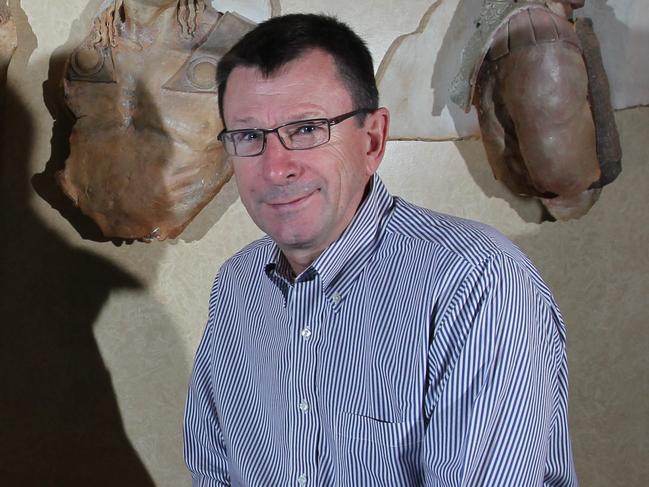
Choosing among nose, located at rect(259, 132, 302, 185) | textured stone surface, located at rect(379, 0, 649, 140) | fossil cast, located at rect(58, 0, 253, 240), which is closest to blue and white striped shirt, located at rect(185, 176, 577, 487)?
nose, located at rect(259, 132, 302, 185)

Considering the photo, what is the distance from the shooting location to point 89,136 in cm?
149

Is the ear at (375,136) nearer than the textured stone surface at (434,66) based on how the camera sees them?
Yes

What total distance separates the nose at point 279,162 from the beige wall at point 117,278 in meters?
0.64

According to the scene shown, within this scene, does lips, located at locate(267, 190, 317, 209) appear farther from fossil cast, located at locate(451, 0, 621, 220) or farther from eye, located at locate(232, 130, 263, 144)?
fossil cast, located at locate(451, 0, 621, 220)

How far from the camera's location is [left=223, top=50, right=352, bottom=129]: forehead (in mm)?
992

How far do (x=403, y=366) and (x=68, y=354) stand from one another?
0.82 m

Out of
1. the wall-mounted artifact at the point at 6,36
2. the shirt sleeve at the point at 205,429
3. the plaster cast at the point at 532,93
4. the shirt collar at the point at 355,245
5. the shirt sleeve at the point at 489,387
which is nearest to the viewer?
the shirt sleeve at the point at 489,387

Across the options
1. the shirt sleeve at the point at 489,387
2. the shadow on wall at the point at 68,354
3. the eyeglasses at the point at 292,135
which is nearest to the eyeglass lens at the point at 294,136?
the eyeglasses at the point at 292,135

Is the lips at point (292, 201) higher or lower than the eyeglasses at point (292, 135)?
lower

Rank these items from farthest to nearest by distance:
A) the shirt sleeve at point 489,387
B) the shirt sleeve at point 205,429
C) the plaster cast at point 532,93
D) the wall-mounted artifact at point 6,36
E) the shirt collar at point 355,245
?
the plaster cast at point 532,93
the wall-mounted artifact at point 6,36
the shirt sleeve at point 205,429
the shirt collar at point 355,245
the shirt sleeve at point 489,387

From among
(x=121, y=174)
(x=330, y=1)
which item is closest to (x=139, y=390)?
(x=121, y=174)

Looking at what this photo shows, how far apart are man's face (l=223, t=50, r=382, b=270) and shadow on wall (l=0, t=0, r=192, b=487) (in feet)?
2.06

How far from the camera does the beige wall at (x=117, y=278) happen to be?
1507 mm

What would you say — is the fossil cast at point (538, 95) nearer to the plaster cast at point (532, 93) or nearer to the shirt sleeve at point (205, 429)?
the plaster cast at point (532, 93)
